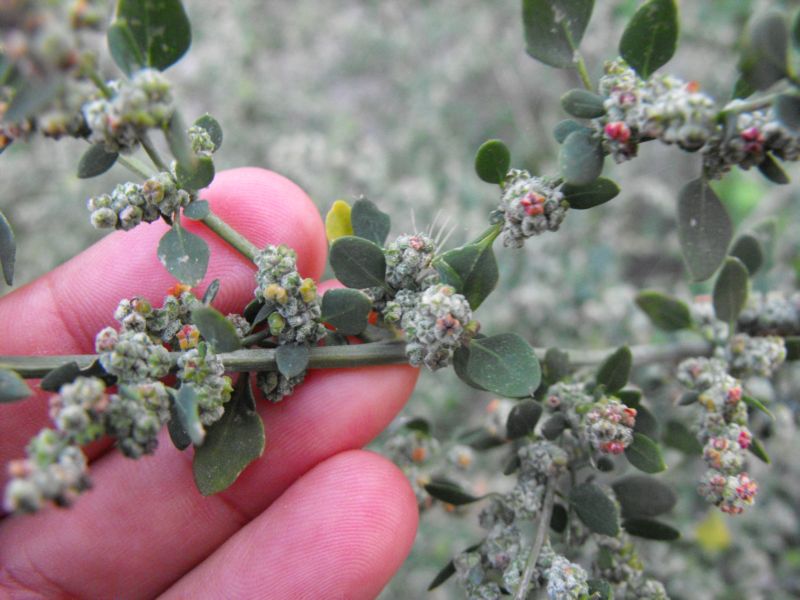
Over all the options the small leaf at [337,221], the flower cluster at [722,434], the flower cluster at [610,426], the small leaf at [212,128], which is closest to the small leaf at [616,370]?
the flower cluster at [610,426]

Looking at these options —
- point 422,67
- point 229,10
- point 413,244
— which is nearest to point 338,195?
point 422,67

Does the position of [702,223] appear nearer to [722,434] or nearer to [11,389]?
[722,434]

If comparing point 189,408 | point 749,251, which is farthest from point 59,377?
point 749,251

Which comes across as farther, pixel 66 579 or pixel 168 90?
pixel 66 579

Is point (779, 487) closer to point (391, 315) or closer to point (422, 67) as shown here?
point (391, 315)

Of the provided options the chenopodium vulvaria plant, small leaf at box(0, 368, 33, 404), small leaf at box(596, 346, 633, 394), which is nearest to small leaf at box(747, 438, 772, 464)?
the chenopodium vulvaria plant

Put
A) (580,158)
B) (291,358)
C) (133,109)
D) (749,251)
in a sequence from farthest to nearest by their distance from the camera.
→ (749,251)
(291,358)
(580,158)
(133,109)
